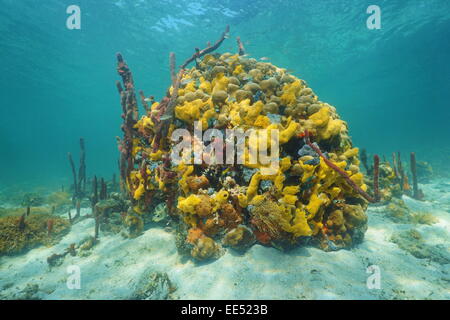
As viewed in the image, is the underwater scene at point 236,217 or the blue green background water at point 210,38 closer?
the underwater scene at point 236,217

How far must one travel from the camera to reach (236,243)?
306cm

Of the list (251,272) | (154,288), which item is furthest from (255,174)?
(154,288)

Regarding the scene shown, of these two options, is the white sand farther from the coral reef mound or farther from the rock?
the coral reef mound

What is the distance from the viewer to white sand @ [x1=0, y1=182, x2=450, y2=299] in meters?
2.51

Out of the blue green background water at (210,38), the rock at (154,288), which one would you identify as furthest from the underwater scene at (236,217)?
the blue green background water at (210,38)

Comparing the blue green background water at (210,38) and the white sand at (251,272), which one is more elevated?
the blue green background water at (210,38)

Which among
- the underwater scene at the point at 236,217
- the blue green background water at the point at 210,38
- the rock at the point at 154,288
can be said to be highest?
the blue green background water at the point at 210,38

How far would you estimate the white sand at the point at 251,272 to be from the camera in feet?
8.23

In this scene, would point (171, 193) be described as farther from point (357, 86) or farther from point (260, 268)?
point (357, 86)

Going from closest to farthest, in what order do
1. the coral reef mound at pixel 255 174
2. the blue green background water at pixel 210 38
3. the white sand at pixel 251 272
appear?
the white sand at pixel 251 272 < the coral reef mound at pixel 255 174 < the blue green background water at pixel 210 38

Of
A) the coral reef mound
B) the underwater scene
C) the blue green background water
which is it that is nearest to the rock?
the underwater scene

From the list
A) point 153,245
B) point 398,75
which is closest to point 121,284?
point 153,245

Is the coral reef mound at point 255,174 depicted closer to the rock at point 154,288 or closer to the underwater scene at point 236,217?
the underwater scene at point 236,217

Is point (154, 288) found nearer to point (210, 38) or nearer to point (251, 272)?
point (251, 272)
